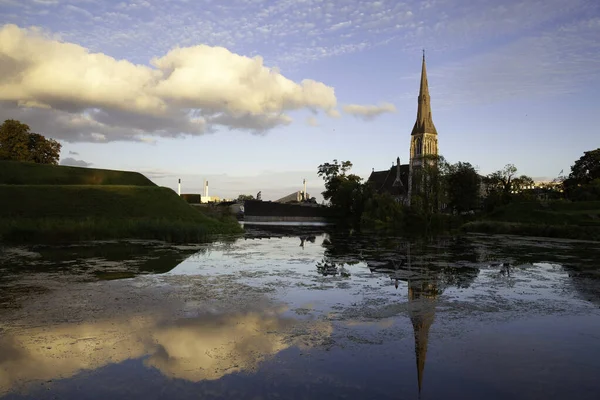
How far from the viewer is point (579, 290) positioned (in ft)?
54.9

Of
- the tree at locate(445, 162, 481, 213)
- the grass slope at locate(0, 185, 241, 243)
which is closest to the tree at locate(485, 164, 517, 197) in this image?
the tree at locate(445, 162, 481, 213)

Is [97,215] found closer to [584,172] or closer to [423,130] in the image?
[584,172]

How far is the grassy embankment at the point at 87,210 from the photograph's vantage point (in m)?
35.2

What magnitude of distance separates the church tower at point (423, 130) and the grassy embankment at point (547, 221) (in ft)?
248

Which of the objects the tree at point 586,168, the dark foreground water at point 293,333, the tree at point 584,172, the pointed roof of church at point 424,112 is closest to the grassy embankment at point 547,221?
the tree at point 584,172

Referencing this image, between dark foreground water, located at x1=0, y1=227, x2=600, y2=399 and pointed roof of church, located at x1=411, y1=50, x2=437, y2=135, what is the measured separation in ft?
426

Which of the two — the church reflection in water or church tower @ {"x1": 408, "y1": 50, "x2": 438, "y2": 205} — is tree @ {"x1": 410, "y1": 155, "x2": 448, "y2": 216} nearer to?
the church reflection in water

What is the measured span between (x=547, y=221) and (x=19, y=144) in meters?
76.7

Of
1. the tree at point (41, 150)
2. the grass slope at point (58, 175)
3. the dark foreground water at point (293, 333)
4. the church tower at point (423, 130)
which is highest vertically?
the church tower at point (423, 130)

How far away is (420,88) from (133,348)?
5828 inches

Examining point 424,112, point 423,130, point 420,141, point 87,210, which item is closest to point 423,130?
point 423,130

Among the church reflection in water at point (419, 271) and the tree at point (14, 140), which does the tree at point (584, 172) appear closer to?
the church reflection in water at point (419, 271)

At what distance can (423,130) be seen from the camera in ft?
473

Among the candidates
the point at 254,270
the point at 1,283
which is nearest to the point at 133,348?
the point at 1,283
